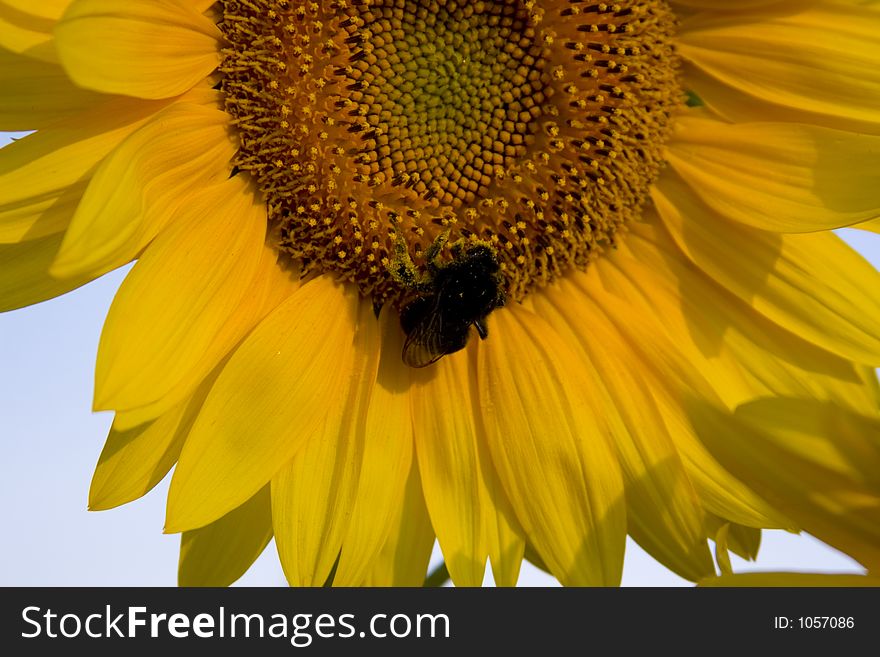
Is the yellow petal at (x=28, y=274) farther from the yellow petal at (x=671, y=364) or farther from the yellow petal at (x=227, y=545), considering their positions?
the yellow petal at (x=671, y=364)

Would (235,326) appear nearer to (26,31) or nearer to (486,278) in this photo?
(486,278)

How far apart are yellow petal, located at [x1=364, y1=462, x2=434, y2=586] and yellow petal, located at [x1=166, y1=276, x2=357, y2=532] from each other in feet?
1.22

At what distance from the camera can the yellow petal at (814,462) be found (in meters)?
2.96

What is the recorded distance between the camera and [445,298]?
2.82m

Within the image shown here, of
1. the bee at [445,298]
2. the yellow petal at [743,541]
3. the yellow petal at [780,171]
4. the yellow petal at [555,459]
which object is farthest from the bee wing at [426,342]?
the yellow petal at [743,541]

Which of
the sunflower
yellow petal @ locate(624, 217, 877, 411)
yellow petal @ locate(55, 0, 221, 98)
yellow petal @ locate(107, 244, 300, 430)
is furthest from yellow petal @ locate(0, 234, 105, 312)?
yellow petal @ locate(624, 217, 877, 411)

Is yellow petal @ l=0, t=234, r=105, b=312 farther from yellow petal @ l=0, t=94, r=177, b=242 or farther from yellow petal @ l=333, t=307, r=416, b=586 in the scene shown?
yellow petal @ l=333, t=307, r=416, b=586

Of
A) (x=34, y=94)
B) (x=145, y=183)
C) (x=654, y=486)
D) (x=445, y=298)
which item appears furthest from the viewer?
(x=654, y=486)

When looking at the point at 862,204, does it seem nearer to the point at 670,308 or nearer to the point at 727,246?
the point at 727,246

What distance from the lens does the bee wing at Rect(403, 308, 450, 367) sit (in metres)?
2.86

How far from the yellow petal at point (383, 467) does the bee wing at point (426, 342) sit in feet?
0.42

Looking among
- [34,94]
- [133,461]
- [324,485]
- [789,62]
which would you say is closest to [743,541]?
[324,485]

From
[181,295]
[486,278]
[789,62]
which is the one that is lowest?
[181,295]

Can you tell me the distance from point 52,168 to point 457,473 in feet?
4.59
